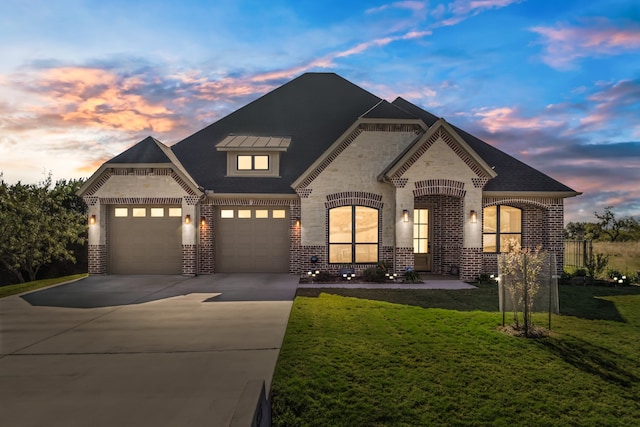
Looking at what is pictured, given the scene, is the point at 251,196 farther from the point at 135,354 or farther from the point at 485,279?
the point at 485,279

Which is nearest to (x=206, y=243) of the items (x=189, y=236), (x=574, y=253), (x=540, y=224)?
(x=189, y=236)

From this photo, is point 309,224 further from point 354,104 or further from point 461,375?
point 461,375

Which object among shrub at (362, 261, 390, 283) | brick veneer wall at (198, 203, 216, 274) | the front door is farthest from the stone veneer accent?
the front door

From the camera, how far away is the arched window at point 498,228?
1587 centimetres

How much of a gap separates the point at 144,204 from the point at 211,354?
11.4m

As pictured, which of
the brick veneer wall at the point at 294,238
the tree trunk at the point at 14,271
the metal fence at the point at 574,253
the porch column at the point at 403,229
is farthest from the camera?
the tree trunk at the point at 14,271

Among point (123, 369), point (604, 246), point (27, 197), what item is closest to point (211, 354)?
point (123, 369)

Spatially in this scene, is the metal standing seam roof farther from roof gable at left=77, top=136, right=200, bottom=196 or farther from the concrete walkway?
the concrete walkway

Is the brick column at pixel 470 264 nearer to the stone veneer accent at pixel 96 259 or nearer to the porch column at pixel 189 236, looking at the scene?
the porch column at pixel 189 236

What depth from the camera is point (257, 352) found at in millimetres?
6516

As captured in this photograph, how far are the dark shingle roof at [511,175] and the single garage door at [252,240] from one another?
30.3ft

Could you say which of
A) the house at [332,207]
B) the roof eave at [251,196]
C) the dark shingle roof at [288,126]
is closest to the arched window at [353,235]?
the house at [332,207]

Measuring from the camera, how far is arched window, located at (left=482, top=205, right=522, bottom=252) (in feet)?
52.1

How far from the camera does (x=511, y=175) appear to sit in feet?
52.4
